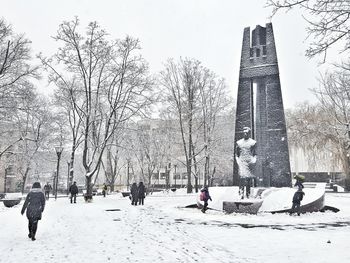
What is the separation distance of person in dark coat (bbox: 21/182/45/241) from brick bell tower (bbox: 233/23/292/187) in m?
12.7

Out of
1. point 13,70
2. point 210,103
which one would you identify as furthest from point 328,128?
point 13,70

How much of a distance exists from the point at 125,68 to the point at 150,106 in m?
3.48

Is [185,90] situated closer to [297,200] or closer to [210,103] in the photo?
[210,103]

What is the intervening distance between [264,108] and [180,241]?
523 inches

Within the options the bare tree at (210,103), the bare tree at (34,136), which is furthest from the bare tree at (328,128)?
the bare tree at (34,136)

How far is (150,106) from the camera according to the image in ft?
88.4

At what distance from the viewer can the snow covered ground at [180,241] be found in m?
6.95

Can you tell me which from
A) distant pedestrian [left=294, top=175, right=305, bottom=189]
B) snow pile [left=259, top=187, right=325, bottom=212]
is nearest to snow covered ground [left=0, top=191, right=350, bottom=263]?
distant pedestrian [left=294, top=175, right=305, bottom=189]

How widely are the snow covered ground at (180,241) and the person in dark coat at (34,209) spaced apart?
33 centimetres

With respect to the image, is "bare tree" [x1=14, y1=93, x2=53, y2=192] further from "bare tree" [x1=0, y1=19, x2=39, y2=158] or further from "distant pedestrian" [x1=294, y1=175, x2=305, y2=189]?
"distant pedestrian" [x1=294, y1=175, x2=305, y2=189]

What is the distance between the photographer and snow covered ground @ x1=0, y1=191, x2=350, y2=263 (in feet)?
22.8

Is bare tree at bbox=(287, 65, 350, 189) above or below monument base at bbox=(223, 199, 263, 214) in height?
above

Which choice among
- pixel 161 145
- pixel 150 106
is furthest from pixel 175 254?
pixel 161 145

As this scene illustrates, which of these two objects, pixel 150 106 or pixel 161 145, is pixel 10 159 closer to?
pixel 161 145
